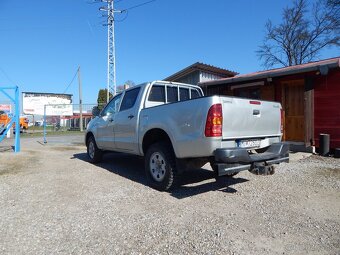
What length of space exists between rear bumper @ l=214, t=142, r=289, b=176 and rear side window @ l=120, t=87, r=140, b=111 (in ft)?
9.24

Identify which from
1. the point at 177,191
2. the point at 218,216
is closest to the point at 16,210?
the point at 177,191

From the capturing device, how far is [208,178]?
6469 mm

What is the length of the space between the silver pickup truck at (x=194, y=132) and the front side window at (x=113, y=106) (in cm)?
32

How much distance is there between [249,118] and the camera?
4801mm

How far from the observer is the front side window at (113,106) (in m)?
7.30

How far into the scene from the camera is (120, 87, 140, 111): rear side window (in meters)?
6.54

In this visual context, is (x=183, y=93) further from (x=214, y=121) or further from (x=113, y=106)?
(x=214, y=121)

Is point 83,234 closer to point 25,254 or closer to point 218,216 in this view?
point 25,254

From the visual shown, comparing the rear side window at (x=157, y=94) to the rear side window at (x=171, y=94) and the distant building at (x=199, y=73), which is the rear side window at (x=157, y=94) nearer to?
the rear side window at (x=171, y=94)

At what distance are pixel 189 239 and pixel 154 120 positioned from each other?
260cm

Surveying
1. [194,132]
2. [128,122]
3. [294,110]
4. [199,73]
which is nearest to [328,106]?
[294,110]

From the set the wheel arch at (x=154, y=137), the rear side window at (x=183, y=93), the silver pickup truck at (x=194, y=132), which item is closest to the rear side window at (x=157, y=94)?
the silver pickup truck at (x=194, y=132)

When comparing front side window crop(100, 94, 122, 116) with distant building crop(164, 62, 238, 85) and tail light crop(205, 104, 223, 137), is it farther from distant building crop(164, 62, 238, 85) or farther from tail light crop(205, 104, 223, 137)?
distant building crop(164, 62, 238, 85)

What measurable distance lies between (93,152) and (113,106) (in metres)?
1.89
